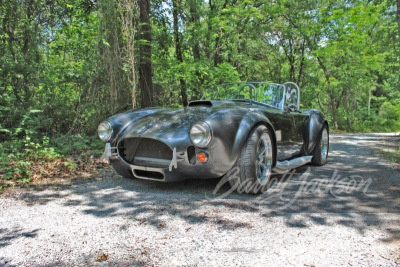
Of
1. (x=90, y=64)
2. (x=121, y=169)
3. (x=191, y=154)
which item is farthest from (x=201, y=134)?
(x=90, y=64)

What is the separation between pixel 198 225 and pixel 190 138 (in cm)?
91

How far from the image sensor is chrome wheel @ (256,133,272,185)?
3242mm

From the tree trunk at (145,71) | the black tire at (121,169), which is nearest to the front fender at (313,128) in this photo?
the black tire at (121,169)

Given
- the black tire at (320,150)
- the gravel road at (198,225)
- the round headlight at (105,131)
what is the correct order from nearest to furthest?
1. the gravel road at (198,225)
2. the round headlight at (105,131)
3. the black tire at (320,150)

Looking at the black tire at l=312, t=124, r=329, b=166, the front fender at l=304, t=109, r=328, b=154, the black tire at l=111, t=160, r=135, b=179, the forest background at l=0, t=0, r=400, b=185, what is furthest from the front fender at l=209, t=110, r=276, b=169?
the forest background at l=0, t=0, r=400, b=185

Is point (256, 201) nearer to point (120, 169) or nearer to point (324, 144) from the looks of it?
point (120, 169)

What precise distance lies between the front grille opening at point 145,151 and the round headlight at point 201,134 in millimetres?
378

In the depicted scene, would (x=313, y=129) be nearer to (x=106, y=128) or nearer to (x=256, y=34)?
(x=106, y=128)

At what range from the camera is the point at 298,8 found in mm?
14602

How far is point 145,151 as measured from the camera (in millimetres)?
3197

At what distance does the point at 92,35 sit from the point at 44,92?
171 cm

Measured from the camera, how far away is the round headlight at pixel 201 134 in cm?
278

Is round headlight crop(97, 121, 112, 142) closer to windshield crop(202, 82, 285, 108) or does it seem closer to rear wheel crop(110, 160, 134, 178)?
rear wheel crop(110, 160, 134, 178)

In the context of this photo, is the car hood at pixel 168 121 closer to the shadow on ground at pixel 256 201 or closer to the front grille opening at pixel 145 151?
the front grille opening at pixel 145 151
